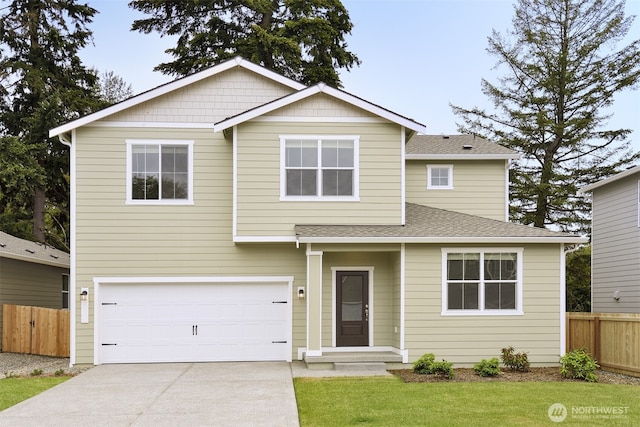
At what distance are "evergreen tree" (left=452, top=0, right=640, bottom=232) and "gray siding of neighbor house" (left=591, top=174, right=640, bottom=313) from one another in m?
8.33

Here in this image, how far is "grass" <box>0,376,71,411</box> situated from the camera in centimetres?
1210

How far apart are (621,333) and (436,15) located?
15625 millimetres

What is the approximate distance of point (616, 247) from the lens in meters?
22.0

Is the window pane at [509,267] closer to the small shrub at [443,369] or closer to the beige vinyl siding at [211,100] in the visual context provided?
the small shrub at [443,369]

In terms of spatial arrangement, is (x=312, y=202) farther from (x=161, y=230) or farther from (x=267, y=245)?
(x=161, y=230)

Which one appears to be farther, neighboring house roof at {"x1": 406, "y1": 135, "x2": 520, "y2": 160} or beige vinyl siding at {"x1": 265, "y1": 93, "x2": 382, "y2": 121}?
neighboring house roof at {"x1": 406, "y1": 135, "x2": 520, "y2": 160}

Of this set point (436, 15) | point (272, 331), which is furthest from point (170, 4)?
point (272, 331)

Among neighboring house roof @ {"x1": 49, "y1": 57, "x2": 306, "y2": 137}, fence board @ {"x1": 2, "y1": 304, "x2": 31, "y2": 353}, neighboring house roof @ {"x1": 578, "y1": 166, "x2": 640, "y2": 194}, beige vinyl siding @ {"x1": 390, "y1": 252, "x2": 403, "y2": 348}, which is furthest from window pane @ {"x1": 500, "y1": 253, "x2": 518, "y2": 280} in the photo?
fence board @ {"x1": 2, "y1": 304, "x2": 31, "y2": 353}

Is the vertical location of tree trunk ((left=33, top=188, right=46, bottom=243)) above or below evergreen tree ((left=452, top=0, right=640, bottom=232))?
below

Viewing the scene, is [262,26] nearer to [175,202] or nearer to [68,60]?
[68,60]

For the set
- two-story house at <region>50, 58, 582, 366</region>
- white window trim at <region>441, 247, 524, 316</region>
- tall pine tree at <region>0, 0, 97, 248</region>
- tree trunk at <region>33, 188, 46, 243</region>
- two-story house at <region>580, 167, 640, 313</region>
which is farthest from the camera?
tree trunk at <region>33, 188, 46, 243</region>

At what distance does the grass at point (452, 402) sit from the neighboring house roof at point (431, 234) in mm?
3291

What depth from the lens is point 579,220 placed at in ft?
105

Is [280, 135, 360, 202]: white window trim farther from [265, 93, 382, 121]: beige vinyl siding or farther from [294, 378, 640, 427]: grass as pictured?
[294, 378, 640, 427]: grass
